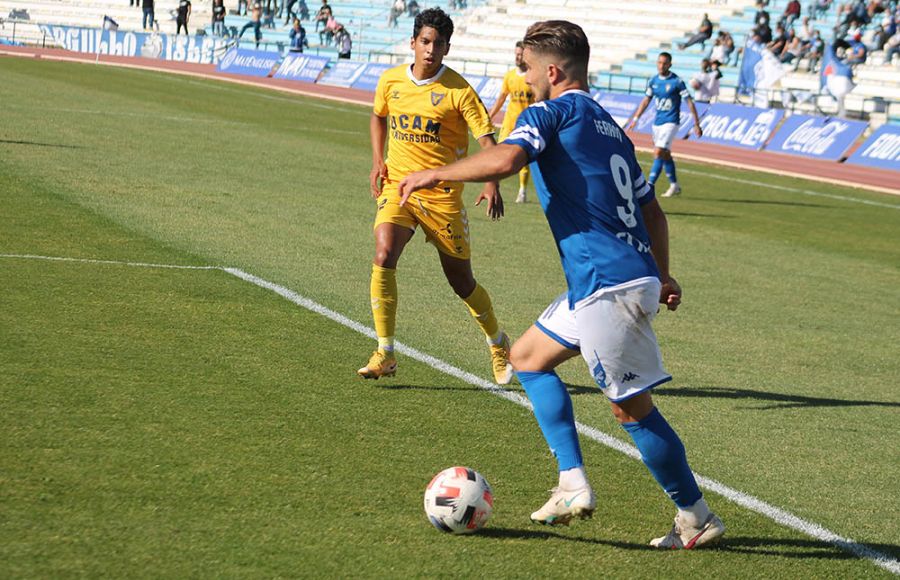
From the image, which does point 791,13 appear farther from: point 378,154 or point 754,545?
point 754,545

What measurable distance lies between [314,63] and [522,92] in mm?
31063

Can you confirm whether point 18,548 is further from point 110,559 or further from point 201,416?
point 201,416

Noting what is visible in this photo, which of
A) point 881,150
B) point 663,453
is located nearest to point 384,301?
point 663,453

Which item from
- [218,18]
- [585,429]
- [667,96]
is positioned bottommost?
[218,18]

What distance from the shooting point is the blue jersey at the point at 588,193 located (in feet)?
15.9

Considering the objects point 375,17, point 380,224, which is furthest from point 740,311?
point 375,17

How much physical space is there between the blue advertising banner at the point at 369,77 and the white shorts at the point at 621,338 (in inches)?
1557

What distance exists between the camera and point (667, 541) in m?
5.18

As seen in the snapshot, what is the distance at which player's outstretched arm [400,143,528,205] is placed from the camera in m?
4.64

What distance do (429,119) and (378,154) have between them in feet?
1.48

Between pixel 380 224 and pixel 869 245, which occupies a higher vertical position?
pixel 380 224

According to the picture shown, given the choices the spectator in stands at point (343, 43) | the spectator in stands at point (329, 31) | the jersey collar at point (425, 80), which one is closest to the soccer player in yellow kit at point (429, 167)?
the jersey collar at point (425, 80)

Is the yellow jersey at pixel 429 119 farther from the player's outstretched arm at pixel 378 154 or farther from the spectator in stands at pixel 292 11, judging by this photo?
the spectator in stands at pixel 292 11

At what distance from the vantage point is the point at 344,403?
7.01 m
